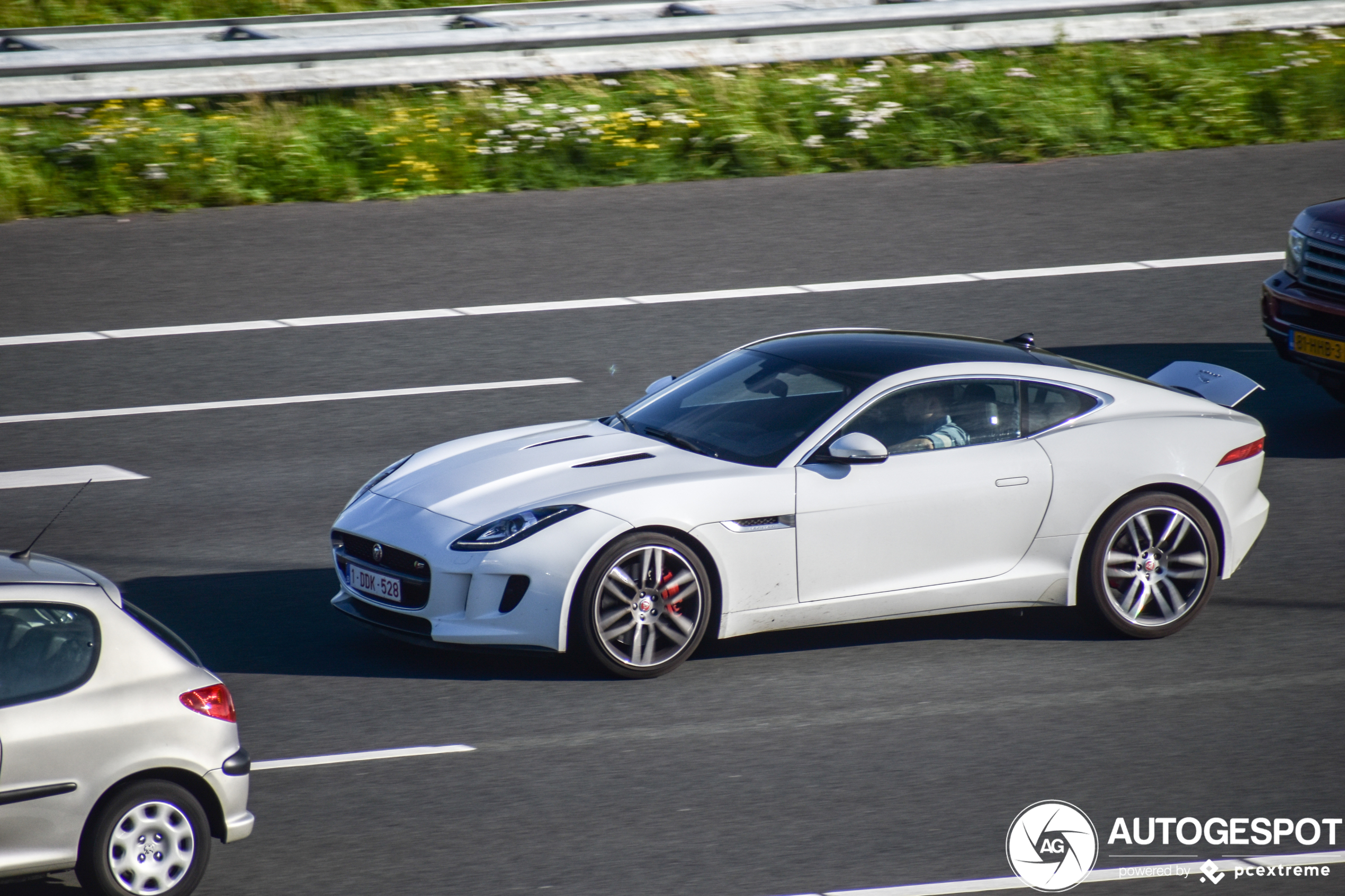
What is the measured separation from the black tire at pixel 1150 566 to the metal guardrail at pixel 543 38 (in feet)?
31.0


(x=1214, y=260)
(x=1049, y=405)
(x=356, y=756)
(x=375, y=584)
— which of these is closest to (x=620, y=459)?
(x=375, y=584)

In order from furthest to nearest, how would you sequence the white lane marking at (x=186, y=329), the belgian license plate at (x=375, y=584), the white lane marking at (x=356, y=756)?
the white lane marking at (x=186, y=329) < the belgian license plate at (x=375, y=584) < the white lane marking at (x=356, y=756)

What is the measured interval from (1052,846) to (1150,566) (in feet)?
7.71

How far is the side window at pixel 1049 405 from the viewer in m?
7.78

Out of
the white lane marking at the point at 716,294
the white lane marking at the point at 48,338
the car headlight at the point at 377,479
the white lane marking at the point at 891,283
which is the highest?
the car headlight at the point at 377,479

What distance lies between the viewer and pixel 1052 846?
5.80 m

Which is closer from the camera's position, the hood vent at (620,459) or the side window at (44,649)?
the side window at (44,649)

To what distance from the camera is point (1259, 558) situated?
28.8 ft

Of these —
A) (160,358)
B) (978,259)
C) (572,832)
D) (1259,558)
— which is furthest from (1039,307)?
(572,832)

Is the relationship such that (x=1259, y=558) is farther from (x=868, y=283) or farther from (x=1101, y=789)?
(x=868, y=283)

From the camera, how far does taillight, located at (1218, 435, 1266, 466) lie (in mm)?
7930

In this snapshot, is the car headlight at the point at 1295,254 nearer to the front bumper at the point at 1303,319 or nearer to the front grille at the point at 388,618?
the front bumper at the point at 1303,319

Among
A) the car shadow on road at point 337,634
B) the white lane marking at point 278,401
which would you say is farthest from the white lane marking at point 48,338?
the car shadow on road at point 337,634

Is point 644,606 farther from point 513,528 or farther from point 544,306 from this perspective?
point 544,306
